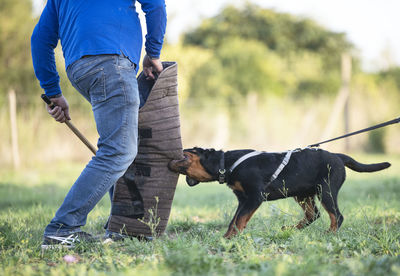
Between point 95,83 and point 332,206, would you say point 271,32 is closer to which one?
point 332,206

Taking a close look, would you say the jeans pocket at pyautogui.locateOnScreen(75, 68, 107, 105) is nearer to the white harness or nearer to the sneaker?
the sneaker

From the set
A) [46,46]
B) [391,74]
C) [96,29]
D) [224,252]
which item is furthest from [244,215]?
[391,74]

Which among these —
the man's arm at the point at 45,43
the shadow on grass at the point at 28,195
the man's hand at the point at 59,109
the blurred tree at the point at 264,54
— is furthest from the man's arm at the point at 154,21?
the blurred tree at the point at 264,54

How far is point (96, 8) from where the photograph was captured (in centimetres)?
297

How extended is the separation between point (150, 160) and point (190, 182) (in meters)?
0.72

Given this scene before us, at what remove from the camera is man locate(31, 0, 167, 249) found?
9.64ft

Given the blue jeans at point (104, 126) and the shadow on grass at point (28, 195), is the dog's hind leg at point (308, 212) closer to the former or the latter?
the blue jeans at point (104, 126)

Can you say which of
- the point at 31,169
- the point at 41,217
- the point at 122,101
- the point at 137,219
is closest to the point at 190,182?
the point at 137,219

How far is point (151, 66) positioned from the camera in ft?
A: 11.0

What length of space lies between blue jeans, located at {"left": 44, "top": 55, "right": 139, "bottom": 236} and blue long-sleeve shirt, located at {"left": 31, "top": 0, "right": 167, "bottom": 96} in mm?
93

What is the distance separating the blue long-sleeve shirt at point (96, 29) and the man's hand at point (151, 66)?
0.22 ft

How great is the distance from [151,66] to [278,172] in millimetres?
1577

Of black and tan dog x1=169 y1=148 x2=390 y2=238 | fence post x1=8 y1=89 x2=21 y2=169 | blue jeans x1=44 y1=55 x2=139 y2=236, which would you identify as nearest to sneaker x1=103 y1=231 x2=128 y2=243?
blue jeans x1=44 y1=55 x2=139 y2=236

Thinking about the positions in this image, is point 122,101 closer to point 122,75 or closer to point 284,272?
point 122,75
